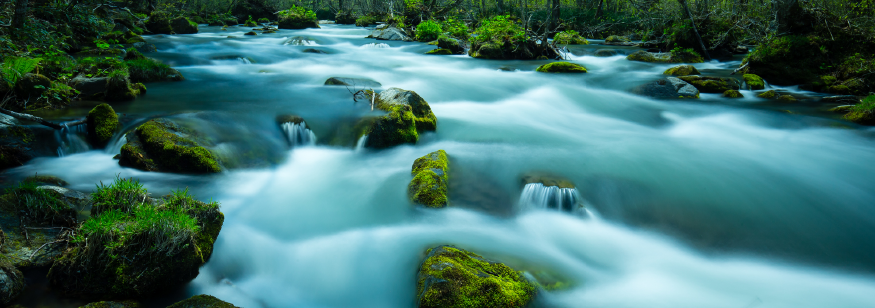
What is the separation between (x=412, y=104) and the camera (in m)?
7.16

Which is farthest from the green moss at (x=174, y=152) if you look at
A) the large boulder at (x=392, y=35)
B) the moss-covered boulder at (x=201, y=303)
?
the large boulder at (x=392, y=35)

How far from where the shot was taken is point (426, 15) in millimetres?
24719

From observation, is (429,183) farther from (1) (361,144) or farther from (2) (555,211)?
(1) (361,144)

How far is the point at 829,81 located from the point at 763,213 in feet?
27.9

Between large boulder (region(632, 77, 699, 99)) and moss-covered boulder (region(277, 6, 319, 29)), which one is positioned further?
moss-covered boulder (region(277, 6, 319, 29))

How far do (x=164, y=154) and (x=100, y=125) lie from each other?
138 cm

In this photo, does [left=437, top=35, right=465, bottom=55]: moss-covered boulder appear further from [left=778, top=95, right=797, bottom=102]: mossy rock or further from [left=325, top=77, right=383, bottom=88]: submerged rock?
[left=778, top=95, right=797, bottom=102]: mossy rock

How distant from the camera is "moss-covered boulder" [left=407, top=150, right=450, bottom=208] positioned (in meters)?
4.78

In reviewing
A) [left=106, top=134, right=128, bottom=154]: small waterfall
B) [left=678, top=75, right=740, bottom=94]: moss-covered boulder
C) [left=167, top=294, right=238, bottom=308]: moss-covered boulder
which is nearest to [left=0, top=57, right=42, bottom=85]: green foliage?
[left=106, top=134, right=128, bottom=154]: small waterfall

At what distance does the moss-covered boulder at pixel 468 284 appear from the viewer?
278 cm

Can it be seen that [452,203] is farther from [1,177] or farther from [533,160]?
[1,177]

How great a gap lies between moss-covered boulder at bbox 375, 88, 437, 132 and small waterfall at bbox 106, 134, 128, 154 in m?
3.74

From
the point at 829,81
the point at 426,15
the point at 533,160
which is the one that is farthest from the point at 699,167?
the point at 426,15

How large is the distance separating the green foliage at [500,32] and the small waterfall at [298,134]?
34.8 ft
